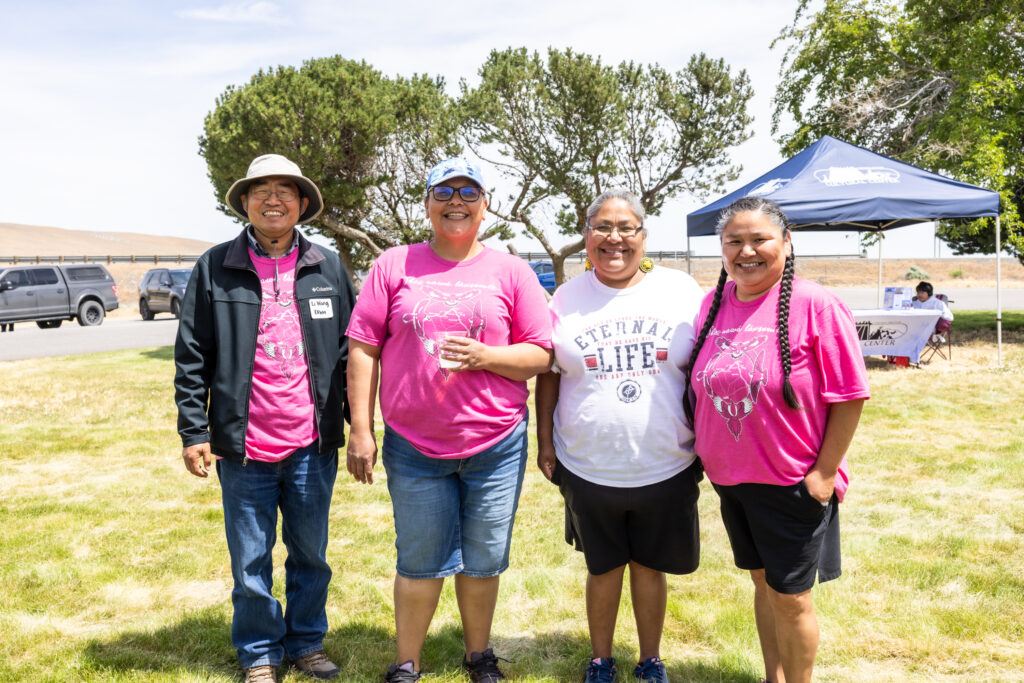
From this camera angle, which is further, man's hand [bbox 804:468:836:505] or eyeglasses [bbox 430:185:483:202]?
eyeglasses [bbox 430:185:483:202]

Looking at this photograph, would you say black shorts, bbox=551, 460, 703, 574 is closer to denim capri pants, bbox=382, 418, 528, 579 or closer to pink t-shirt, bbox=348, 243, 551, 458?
denim capri pants, bbox=382, 418, 528, 579

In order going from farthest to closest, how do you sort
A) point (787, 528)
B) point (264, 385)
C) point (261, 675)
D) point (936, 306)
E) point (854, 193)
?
1. point (936, 306)
2. point (854, 193)
3. point (261, 675)
4. point (264, 385)
5. point (787, 528)

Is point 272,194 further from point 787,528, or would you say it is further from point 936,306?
point 936,306

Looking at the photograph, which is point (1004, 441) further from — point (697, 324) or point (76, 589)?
point (76, 589)

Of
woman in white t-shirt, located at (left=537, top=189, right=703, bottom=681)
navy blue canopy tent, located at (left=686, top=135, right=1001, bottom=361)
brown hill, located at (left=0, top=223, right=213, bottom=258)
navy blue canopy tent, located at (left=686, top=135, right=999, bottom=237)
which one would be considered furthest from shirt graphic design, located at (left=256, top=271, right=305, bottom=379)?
brown hill, located at (left=0, top=223, right=213, bottom=258)

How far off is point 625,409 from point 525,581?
1.75 m

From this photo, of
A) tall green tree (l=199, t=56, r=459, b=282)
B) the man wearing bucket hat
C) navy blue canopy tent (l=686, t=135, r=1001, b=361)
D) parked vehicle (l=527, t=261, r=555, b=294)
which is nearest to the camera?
the man wearing bucket hat

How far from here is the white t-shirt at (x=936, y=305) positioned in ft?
36.1

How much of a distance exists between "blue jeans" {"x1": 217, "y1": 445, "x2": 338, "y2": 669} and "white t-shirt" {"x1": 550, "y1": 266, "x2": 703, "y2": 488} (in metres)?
1.02

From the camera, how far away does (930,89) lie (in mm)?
15164

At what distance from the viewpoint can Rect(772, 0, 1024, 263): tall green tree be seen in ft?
41.9

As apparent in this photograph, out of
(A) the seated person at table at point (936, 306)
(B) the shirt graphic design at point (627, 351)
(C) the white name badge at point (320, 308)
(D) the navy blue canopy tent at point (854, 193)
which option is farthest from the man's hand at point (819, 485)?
(A) the seated person at table at point (936, 306)

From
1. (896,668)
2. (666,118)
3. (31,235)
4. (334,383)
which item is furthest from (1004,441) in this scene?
(31,235)

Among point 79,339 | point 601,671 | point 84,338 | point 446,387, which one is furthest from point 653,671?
point 84,338
